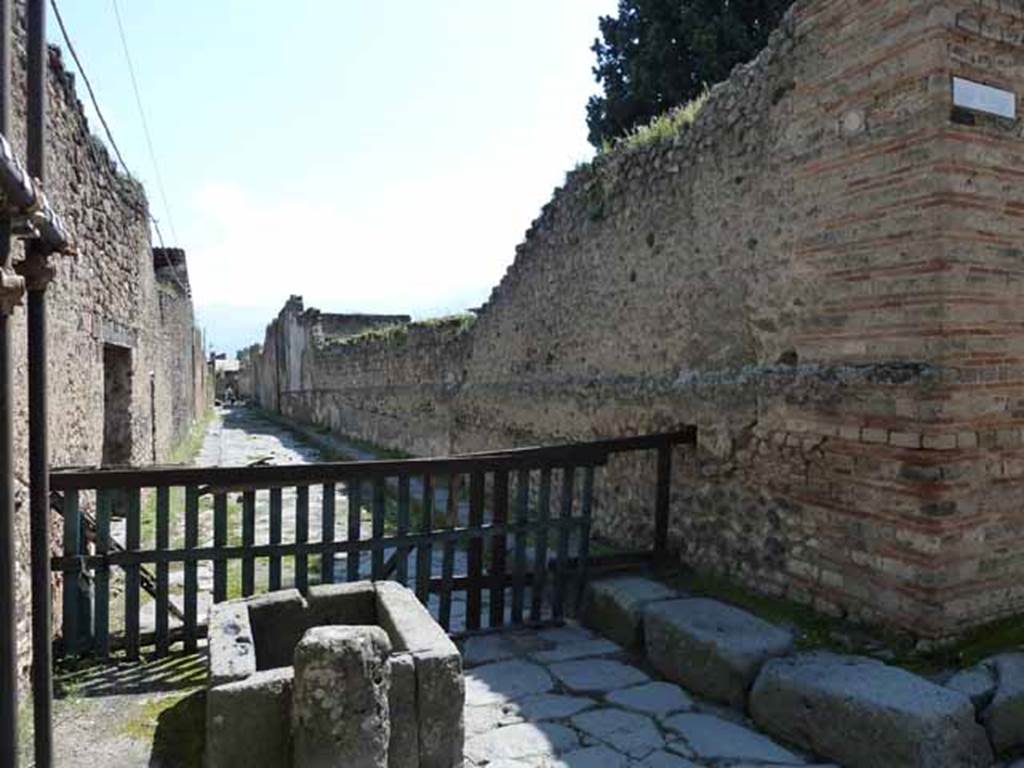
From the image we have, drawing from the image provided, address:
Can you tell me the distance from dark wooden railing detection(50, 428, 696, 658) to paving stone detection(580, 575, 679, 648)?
18cm

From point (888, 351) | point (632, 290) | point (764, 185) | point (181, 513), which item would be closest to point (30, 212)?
point (888, 351)

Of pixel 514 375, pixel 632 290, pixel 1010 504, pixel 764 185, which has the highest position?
pixel 764 185

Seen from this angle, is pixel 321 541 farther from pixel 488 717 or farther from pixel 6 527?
pixel 6 527

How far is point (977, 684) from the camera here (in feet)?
11.0

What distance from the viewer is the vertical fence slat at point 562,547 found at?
4906mm

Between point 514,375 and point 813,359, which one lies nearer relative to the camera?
point 813,359

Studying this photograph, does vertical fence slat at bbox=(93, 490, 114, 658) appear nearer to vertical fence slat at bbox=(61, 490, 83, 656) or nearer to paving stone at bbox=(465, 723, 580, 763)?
vertical fence slat at bbox=(61, 490, 83, 656)

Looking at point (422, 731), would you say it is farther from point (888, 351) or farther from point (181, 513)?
point (181, 513)

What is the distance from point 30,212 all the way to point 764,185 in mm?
4154

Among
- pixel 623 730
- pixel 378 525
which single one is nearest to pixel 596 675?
pixel 623 730

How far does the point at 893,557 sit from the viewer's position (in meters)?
3.95

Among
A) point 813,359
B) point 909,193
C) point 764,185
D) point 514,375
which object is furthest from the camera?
point 514,375

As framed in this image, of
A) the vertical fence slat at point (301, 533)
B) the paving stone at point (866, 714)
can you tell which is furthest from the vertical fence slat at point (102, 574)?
the paving stone at point (866, 714)

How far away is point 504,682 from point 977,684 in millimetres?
2172
